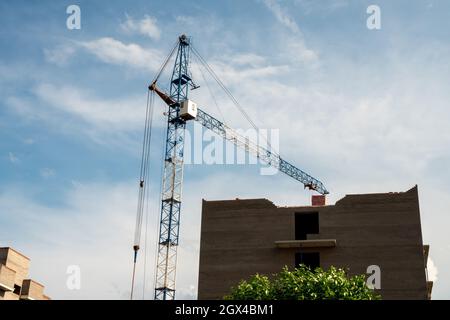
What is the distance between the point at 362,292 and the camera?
49.4 m

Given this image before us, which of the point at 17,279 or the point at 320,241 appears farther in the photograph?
the point at 17,279

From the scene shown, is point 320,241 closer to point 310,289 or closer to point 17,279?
point 310,289

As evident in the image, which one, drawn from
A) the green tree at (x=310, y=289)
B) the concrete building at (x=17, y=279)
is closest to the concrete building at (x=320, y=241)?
the concrete building at (x=17, y=279)

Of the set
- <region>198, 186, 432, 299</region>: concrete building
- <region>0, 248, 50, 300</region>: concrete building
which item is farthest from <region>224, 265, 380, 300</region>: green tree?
<region>0, 248, 50, 300</region>: concrete building

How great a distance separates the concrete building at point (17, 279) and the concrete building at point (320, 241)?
21.9 metres

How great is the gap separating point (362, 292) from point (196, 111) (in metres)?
76.0

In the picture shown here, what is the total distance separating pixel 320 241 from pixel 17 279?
39.8m

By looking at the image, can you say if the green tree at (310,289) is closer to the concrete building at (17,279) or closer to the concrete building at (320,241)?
the concrete building at (320,241)

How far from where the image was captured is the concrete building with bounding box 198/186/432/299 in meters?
74.7

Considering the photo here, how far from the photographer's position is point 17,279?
77062mm

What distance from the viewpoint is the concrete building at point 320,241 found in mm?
74688

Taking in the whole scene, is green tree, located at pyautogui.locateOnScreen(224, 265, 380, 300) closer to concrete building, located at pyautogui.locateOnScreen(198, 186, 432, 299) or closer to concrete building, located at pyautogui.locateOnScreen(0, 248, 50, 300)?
concrete building, located at pyautogui.locateOnScreen(198, 186, 432, 299)

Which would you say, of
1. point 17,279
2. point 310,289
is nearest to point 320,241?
point 310,289

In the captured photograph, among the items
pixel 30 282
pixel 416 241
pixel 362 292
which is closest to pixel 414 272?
pixel 416 241
